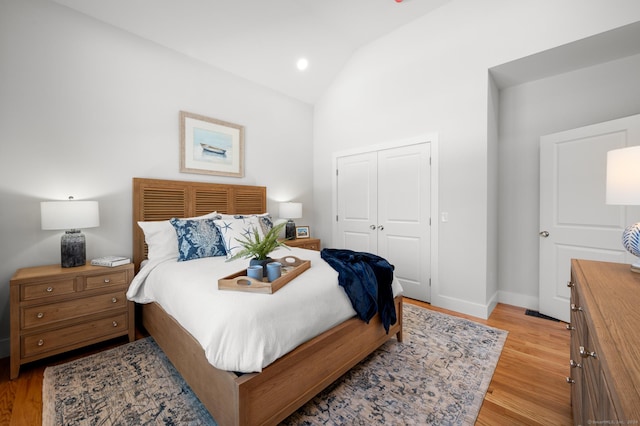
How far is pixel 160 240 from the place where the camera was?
2.56m

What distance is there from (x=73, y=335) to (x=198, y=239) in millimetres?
1154

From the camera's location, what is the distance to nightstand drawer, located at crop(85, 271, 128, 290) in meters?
2.20

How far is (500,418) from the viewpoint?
5.06 ft

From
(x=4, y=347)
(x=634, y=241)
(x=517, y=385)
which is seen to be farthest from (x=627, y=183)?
(x=4, y=347)

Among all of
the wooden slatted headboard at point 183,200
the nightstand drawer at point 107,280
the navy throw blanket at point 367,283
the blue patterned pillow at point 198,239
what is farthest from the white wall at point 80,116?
the navy throw blanket at point 367,283

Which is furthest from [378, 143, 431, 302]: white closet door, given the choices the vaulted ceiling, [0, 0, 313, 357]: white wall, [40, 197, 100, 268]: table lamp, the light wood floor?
[40, 197, 100, 268]: table lamp

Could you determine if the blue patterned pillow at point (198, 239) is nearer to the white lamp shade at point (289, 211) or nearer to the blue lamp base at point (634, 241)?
the white lamp shade at point (289, 211)

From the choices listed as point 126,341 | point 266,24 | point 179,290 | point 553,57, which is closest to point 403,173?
point 553,57

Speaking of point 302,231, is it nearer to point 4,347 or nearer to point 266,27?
point 266,27

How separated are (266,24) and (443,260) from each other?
138 inches

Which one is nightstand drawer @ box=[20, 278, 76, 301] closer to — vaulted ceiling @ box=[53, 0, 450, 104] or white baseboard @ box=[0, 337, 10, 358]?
white baseboard @ box=[0, 337, 10, 358]

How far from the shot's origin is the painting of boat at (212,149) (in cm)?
336

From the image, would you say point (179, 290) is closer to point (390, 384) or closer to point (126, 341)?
point (126, 341)

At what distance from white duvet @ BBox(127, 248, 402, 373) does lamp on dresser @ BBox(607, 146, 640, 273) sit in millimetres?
1478
